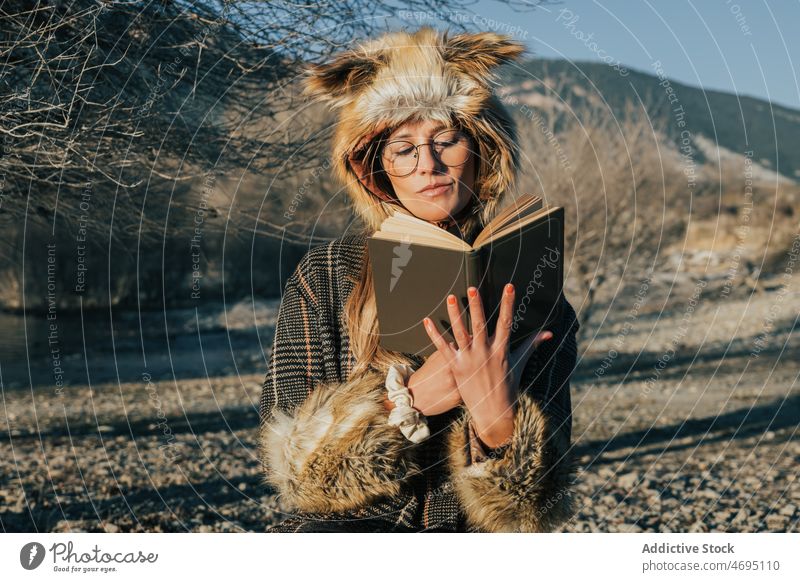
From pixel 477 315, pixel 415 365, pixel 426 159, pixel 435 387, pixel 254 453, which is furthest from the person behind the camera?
pixel 254 453

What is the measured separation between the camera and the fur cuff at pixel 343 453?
2.10 meters

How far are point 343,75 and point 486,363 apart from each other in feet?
3.33

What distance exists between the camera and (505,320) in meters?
1.95

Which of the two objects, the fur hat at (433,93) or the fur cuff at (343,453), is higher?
the fur hat at (433,93)

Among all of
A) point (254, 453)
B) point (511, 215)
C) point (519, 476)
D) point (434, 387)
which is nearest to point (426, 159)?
point (511, 215)

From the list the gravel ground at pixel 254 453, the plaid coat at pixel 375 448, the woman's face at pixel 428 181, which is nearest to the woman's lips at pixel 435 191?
the woman's face at pixel 428 181

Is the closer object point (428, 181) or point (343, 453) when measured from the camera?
point (343, 453)

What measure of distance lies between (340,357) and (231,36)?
208 centimetres

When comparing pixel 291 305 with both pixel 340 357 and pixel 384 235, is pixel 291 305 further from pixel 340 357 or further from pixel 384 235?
pixel 384 235

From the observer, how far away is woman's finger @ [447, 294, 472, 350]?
1.92m

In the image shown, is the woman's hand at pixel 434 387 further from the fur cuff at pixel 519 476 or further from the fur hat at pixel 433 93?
the fur hat at pixel 433 93

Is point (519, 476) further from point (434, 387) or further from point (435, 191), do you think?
point (435, 191)

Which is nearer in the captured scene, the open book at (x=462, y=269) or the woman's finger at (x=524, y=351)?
the open book at (x=462, y=269)

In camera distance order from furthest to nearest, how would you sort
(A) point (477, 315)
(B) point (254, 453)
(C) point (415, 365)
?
(B) point (254, 453) → (C) point (415, 365) → (A) point (477, 315)
